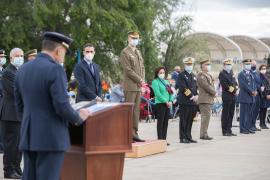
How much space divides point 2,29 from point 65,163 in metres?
26.4

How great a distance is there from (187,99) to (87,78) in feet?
15.5

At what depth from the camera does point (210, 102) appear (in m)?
17.0

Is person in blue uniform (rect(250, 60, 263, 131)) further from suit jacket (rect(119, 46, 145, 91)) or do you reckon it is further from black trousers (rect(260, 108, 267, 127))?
suit jacket (rect(119, 46, 145, 91))


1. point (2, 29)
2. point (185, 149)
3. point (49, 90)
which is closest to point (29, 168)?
point (49, 90)

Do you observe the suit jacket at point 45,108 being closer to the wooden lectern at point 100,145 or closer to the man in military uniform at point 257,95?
the wooden lectern at point 100,145

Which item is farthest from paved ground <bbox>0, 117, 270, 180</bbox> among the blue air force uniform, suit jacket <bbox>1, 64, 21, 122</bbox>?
the blue air force uniform

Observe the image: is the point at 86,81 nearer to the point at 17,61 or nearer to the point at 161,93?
the point at 17,61

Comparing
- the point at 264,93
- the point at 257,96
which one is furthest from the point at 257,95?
the point at 264,93

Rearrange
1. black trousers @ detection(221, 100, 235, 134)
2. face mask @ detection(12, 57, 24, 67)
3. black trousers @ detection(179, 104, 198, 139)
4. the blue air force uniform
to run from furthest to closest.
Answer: the blue air force uniform → black trousers @ detection(221, 100, 235, 134) → black trousers @ detection(179, 104, 198, 139) → face mask @ detection(12, 57, 24, 67)

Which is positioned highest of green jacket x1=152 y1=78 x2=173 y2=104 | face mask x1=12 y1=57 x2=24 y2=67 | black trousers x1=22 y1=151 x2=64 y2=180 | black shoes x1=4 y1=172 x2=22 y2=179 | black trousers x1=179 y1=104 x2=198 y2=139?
face mask x1=12 y1=57 x2=24 y2=67

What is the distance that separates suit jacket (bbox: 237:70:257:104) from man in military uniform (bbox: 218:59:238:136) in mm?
606

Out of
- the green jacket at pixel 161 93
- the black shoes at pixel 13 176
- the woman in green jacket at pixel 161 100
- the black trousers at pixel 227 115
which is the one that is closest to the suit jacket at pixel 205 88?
the black trousers at pixel 227 115

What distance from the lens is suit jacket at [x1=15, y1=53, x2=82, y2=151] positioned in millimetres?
6758

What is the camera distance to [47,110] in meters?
6.84
